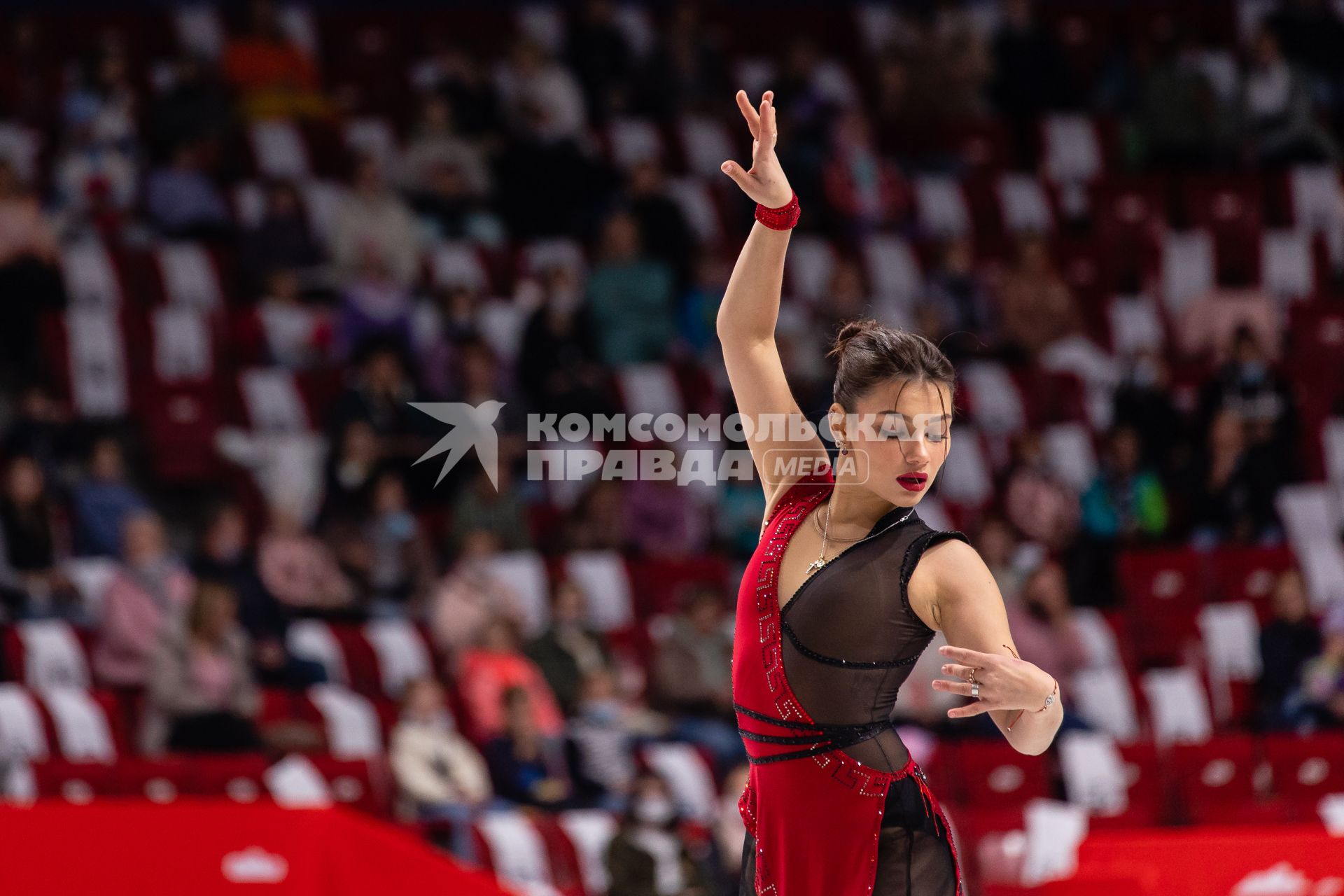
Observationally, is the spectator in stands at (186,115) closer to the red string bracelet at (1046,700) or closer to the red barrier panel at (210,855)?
the red barrier panel at (210,855)

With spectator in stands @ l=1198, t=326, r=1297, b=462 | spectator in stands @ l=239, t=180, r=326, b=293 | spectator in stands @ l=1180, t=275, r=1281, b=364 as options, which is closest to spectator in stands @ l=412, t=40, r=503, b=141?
spectator in stands @ l=239, t=180, r=326, b=293

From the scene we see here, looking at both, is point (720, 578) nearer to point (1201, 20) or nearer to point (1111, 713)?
point (1111, 713)

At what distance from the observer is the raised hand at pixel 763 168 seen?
338 centimetres

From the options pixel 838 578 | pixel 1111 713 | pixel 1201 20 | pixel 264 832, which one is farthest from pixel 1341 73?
pixel 838 578

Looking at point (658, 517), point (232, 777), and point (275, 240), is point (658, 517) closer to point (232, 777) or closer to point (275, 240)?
point (275, 240)

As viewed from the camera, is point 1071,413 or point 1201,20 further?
point 1201,20

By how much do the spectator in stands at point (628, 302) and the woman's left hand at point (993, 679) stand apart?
7.60m

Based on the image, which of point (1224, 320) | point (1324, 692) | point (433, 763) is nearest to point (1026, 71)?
point (1224, 320)

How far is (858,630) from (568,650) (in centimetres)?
557

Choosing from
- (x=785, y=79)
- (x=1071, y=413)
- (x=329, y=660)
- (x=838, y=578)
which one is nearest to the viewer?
(x=838, y=578)

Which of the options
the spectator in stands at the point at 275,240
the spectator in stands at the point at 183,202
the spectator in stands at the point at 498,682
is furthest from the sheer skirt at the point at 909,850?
the spectator in stands at the point at 183,202

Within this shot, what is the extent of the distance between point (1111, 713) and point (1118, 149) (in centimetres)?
528

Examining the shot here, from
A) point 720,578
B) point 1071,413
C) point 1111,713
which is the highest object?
point 1071,413

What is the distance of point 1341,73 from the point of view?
1316 centimetres
